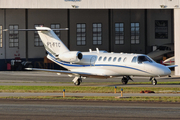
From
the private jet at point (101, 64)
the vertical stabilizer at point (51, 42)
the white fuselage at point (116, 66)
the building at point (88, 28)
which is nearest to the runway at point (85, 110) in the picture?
the private jet at point (101, 64)

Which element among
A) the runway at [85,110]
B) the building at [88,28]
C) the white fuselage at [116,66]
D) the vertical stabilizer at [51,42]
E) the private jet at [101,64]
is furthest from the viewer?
the building at [88,28]

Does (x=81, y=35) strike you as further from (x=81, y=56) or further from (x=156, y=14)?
(x=81, y=56)

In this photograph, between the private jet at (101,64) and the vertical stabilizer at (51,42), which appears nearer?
the private jet at (101,64)

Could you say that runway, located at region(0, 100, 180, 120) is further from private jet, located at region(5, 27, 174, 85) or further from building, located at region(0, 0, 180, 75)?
building, located at region(0, 0, 180, 75)

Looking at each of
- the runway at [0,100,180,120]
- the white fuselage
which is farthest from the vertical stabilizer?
the runway at [0,100,180,120]

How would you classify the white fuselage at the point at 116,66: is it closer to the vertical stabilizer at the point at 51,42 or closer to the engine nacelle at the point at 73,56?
the engine nacelle at the point at 73,56

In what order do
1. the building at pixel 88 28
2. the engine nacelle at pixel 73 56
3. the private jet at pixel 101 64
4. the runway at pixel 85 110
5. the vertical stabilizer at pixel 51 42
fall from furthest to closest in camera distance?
the building at pixel 88 28
the vertical stabilizer at pixel 51 42
the engine nacelle at pixel 73 56
the private jet at pixel 101 64
the runway at pixel 85 110

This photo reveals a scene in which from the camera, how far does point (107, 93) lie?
21.3 m

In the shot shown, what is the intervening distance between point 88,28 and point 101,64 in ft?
82.9

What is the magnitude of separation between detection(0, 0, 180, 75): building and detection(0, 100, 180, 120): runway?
116ft

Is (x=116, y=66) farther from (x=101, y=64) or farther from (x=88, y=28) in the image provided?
(x=88, y=28)

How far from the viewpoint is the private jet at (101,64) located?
84.1 feet

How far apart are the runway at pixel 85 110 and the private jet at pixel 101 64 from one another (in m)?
9.01

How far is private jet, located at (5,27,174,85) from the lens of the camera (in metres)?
25.6
